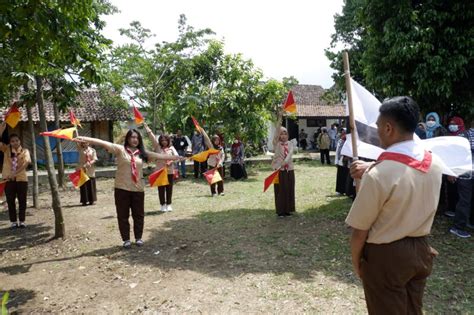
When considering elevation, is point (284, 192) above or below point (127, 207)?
below

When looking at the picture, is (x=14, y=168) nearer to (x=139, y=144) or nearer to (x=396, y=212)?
(x=139, y=144)

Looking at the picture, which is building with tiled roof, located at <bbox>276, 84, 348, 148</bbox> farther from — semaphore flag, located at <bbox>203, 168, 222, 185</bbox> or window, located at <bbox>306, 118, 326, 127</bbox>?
semaphore flag, located at <bbox>203, 168, 222, 185</bbox>

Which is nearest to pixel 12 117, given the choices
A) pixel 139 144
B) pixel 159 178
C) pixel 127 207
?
pixel 139 144

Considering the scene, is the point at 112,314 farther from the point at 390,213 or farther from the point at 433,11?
the point at 433,11

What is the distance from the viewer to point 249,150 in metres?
21.0

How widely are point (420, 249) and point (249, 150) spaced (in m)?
18.6

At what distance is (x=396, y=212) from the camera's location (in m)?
2.38

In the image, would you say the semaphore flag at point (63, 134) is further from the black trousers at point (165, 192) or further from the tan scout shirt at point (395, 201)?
the tan scout shirt at point (395, 201)

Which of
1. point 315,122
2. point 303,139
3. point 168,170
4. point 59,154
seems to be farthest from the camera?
point 315,122

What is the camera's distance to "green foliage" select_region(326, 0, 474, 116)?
22.4ft

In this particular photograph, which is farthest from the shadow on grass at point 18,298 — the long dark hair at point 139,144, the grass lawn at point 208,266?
the long dark hair at point 139,144

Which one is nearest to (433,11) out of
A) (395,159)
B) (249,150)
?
(395,159)

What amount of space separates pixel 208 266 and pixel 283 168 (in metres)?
3.16

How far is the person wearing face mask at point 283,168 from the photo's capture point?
8125mm
